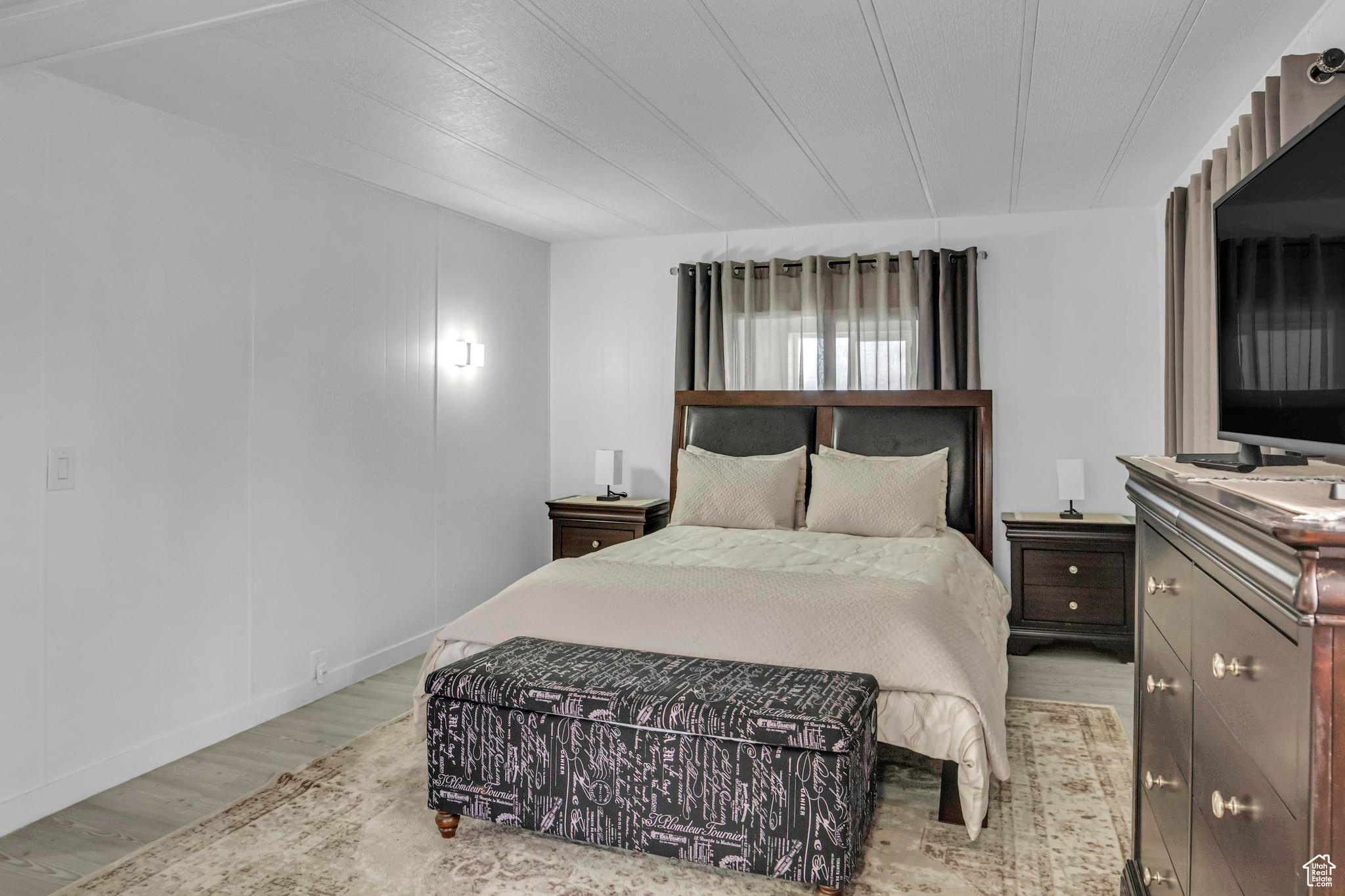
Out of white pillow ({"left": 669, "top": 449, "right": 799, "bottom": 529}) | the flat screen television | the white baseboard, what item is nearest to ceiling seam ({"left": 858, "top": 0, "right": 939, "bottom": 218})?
the flat screen television

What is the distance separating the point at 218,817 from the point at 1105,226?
4.88m

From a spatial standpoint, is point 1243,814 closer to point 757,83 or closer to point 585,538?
point 757,83

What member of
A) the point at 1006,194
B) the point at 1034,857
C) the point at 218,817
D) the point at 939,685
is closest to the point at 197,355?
the point at 218,817

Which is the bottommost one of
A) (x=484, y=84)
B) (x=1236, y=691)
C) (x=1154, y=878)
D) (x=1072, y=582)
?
(x=1154, y=878)

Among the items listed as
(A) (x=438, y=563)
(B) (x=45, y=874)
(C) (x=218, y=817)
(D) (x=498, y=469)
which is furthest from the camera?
(D) (x=498, y=469)

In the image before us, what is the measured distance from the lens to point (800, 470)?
4.58m

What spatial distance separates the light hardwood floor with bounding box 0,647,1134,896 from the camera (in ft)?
8.05

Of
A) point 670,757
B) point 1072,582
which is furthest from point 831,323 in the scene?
point 670,757

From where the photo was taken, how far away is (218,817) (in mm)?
2652

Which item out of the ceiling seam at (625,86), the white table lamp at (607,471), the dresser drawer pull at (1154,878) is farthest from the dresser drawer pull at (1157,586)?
the white table lamp at (607,471)

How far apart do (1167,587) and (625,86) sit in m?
2.23

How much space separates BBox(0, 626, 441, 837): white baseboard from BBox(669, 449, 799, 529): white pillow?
167 cm

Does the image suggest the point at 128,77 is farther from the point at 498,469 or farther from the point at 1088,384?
the point at 1088,384

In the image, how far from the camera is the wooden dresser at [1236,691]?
0.88 m
